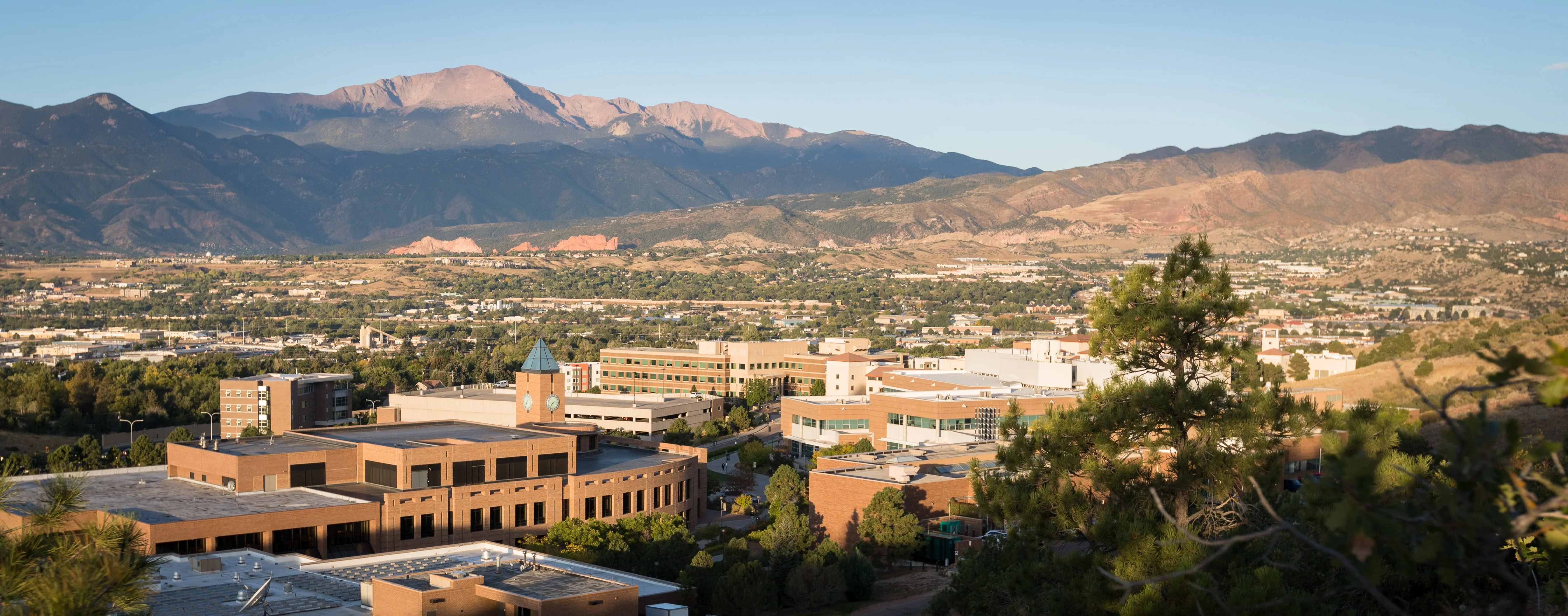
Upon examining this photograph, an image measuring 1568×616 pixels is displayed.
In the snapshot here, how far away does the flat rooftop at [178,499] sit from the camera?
40.2 metres

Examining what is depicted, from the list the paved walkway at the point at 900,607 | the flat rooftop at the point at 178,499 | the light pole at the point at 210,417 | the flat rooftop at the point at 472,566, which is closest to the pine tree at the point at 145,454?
the light pole at the point at 210,417

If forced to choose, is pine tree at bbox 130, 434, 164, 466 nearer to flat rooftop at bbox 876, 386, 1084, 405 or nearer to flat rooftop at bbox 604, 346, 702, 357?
flat rooftop at bbox 876, 386, 1084, 405

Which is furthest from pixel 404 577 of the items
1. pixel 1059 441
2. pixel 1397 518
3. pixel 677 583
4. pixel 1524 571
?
pixel 1397 518

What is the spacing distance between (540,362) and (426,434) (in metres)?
6.04

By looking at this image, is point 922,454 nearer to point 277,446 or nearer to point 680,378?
point 277,446

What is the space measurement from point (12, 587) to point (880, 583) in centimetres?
3162

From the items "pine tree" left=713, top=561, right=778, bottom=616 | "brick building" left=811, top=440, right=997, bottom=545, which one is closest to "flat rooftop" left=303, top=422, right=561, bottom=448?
"brick building" left=811, top=440, right=997, bottom=545

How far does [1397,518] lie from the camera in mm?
7613

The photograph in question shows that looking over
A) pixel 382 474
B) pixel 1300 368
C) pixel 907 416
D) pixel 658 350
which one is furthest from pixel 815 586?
pixel 658 350

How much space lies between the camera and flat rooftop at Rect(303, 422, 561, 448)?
161 ft

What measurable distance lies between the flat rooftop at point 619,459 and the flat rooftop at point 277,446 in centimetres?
913

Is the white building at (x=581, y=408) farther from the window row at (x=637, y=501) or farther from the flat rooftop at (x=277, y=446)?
the flat rooftop at (x=277, y=446)

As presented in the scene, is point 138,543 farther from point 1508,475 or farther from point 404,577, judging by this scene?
point 1508,475

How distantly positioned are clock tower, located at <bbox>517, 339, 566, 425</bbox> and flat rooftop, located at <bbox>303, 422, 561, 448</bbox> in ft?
5.22
